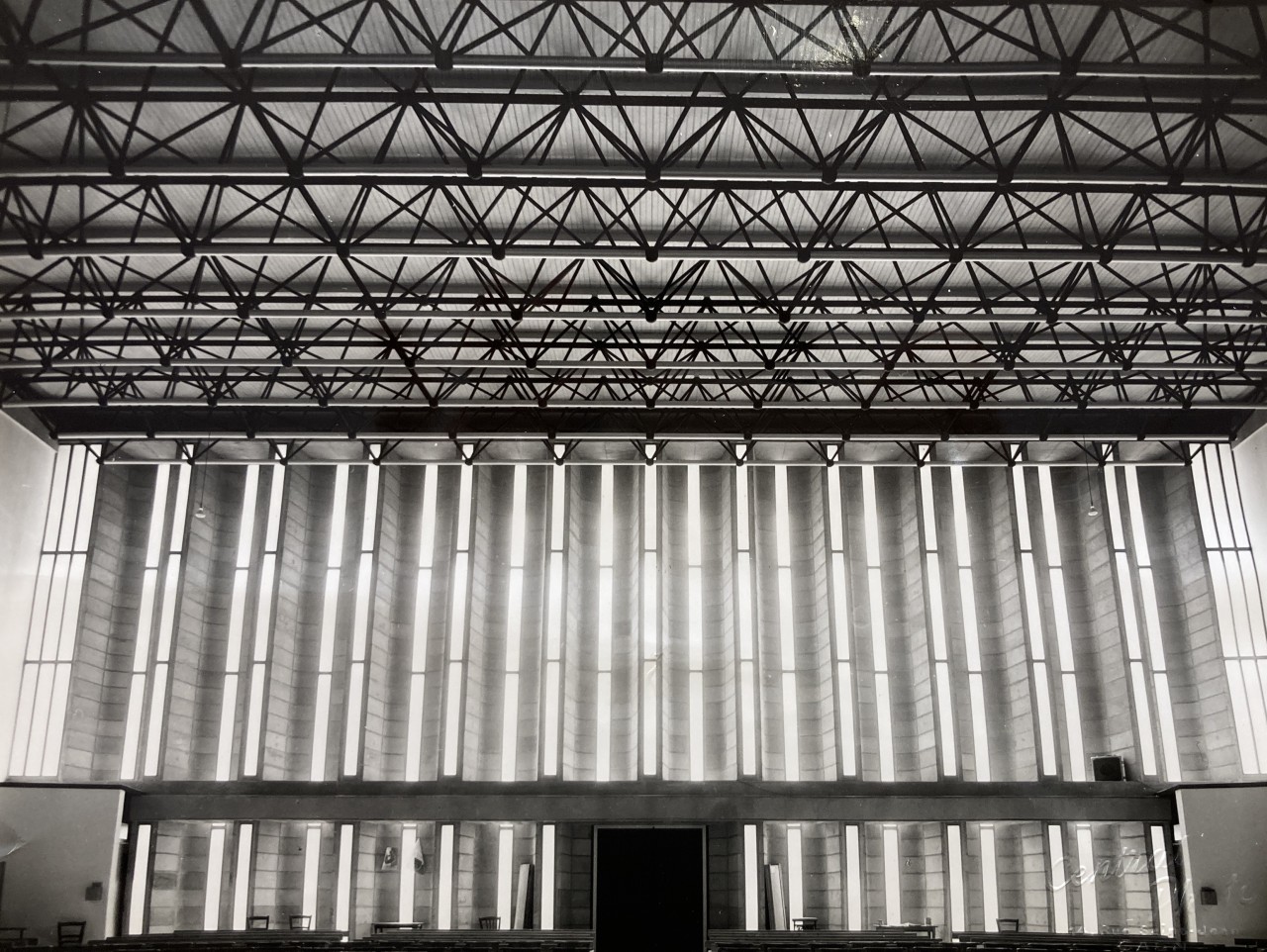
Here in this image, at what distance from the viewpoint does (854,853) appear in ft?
112

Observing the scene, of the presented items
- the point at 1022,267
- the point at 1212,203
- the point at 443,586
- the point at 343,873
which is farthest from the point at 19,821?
the point at 1212,203

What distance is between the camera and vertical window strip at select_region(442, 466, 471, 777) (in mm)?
35562

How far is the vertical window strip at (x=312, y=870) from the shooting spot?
111 feet

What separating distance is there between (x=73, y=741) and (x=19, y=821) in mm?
3773

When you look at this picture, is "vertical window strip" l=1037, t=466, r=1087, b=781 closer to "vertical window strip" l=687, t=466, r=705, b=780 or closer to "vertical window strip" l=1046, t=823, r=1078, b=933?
"vertical window strip" l=1046, t=823, r=1078, b=933

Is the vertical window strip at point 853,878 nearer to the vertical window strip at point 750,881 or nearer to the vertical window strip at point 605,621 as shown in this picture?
the vertical window strip at point 750,881

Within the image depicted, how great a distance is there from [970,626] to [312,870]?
81.7 feet

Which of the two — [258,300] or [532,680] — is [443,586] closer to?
[532,680]

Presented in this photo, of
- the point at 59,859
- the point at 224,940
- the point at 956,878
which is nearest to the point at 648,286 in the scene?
the point at 224,940

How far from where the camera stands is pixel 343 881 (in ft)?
111

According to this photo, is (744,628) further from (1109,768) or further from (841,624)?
(1109,768)

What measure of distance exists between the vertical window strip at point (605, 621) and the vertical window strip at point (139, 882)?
14933 mm

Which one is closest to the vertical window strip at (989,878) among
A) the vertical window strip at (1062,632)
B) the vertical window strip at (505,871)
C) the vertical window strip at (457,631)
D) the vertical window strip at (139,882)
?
the vertical window strip at (1062,632)

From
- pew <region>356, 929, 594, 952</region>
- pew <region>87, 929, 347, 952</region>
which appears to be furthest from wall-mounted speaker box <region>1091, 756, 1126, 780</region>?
pew <region>87, 929, 347, 952</region>
